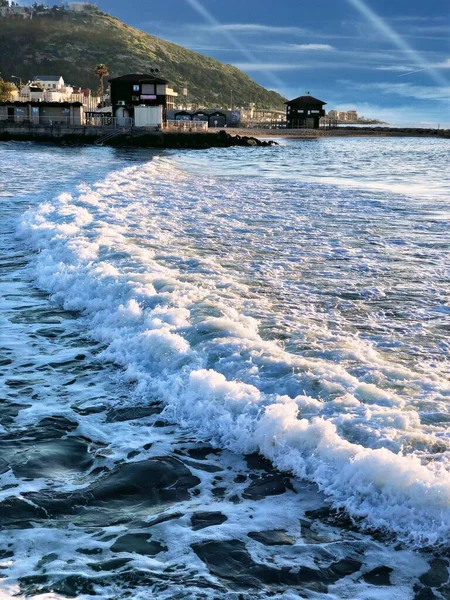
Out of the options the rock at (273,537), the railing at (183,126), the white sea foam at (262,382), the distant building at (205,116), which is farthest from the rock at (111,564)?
the distant building at (205,116)

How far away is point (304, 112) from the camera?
13550cm

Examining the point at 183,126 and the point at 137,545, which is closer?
the point at 137,545

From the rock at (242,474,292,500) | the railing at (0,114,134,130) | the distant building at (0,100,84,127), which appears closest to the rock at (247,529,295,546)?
the rock at (242,474,292,500)

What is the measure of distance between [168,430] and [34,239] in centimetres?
930

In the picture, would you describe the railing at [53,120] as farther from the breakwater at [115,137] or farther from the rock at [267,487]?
the rock at [267,487]

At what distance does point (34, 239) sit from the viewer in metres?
13.8

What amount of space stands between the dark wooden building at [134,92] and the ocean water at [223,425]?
8078 centimetres

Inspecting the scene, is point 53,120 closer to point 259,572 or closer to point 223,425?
point 223,425

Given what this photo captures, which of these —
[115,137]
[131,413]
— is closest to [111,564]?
[131,413]

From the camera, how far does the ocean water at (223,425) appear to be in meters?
3.77

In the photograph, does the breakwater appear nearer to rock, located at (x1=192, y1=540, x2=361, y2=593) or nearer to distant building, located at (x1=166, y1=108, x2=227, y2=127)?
distant building, located at (x1=166, y1=108, x2=227, y2=127)

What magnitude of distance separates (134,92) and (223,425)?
295ft

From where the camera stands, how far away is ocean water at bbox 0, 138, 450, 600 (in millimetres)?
3773

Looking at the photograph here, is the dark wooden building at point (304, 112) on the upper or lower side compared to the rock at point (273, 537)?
upper
